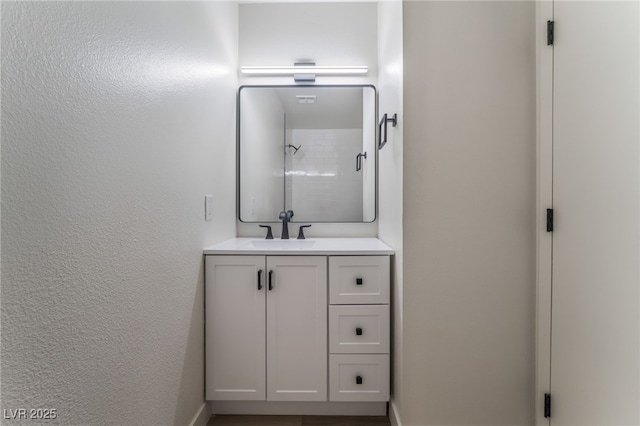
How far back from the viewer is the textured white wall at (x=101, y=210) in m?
0.60

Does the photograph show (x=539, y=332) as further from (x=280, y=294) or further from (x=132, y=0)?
(x=132, y=0)

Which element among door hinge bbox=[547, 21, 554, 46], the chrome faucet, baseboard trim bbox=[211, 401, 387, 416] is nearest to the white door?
door hinge bbox=[547, 21, 554, 46]

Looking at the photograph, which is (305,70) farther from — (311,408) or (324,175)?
(311,408)

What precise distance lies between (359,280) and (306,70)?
4.72ft

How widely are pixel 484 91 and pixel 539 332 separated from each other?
3.35ft

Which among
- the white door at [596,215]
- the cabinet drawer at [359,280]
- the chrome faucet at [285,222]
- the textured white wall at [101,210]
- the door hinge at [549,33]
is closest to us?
the textured white wall at [101,210]

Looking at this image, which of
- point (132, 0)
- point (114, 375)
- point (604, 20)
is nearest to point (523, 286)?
point (604, 20)

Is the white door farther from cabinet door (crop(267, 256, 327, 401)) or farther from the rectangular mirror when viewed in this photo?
the rectangular mirror

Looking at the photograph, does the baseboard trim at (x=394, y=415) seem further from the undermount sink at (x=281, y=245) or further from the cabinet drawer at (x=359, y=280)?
the undermount sink at (x=281, y=245)

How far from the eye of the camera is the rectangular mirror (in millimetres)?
2096

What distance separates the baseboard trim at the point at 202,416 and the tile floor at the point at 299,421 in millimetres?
36

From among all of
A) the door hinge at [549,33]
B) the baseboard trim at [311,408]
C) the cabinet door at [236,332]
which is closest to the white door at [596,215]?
the door hinge at [549,33]

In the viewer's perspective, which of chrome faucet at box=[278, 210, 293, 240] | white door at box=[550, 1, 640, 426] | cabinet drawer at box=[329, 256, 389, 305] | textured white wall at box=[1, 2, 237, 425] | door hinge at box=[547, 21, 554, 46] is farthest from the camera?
chrome faucet at box=[278, 210, 293, 240]

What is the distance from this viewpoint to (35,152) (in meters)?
0.63
